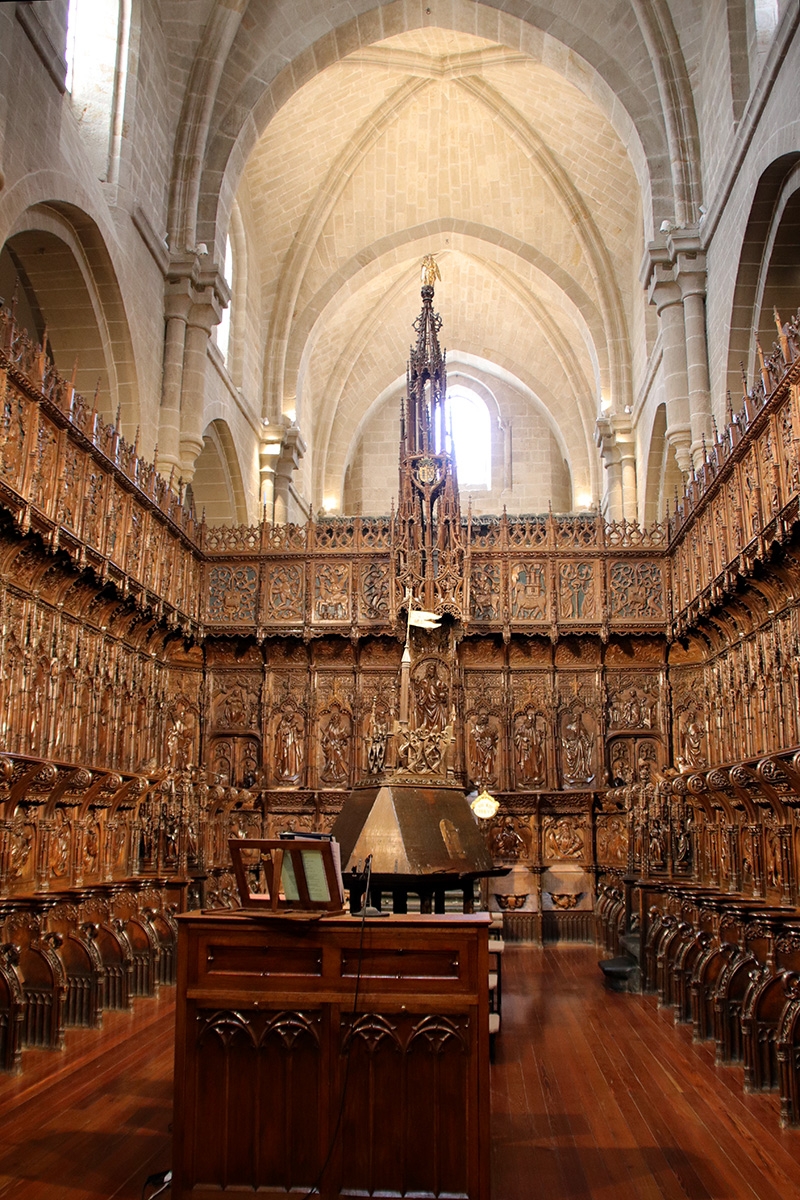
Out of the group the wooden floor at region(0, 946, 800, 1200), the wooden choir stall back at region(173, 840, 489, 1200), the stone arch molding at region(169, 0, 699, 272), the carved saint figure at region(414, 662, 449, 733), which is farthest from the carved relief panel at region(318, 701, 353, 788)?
the wooden choir stall back at region(173, 840, 489, 1200)

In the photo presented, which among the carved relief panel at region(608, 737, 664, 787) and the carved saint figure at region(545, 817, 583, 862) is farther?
the carved relief panel at region(608, 737, 664, 787)

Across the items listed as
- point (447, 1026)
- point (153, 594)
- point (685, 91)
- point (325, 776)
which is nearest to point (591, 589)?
point (325, 776)

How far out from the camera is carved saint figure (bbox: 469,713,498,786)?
52.7 ft

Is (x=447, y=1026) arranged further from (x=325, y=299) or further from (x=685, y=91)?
(x=325, y=299)

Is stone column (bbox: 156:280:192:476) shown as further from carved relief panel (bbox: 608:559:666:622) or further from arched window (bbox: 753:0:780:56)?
arched window (bbox: 753:0:780:56)

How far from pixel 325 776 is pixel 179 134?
37.0ft

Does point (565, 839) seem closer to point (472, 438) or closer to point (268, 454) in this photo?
point (268, 454)

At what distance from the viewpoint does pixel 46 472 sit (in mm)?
10758

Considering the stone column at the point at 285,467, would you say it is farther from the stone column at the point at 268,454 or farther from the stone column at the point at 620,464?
the stone column at the point at 620,464

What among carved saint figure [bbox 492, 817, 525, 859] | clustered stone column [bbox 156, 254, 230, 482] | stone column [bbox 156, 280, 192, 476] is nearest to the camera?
carved saint figure [bbox 492, 817, 525, 859]

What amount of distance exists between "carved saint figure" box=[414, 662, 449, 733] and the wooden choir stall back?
1124 centimetres

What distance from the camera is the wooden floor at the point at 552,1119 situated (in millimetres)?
4668

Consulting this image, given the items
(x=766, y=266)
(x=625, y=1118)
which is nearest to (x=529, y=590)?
(x=766, y=266)

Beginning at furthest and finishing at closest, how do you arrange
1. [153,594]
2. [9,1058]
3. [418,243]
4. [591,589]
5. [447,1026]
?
[418,243] < [591,589] < [153,594] < [9,1058] < [447,1026]
